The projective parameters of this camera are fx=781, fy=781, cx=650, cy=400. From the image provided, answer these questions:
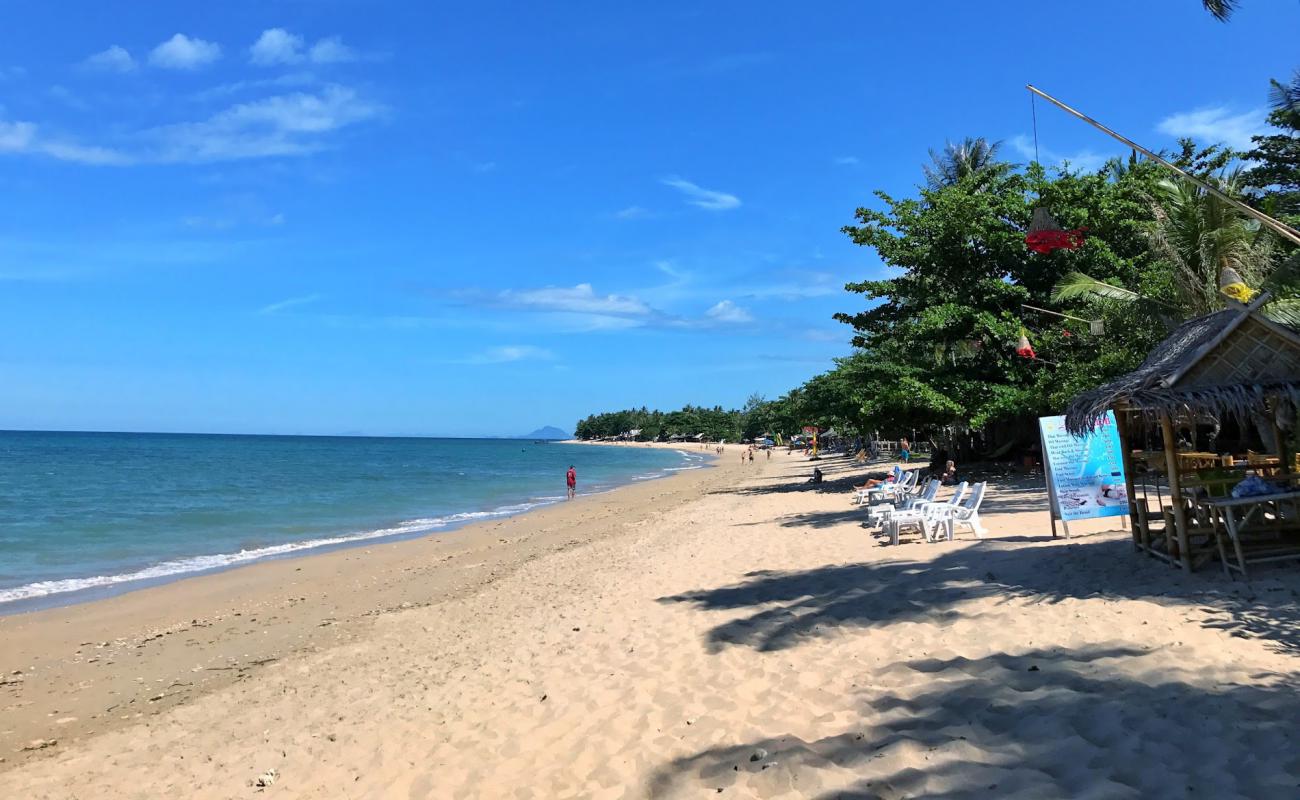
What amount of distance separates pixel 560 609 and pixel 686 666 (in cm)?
292

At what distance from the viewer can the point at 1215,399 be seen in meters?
6.36

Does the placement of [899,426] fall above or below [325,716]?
above

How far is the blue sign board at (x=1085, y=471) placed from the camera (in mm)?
8828

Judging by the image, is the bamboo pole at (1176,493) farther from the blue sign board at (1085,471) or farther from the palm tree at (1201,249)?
the palm tree at (1201,249)

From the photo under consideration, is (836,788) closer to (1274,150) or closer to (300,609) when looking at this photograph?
(300,609)

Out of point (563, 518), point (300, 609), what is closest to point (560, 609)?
point (300, 609)

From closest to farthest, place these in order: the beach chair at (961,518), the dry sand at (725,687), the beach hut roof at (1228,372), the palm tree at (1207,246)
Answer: the dry sand at (725,687), the beach hut roof at (1228,372), the beach chair at (961,518), the palm tree at (1207,246)

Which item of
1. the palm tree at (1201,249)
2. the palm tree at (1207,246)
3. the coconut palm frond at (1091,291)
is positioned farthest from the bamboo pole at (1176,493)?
the coconut palm frond at (1091,291)

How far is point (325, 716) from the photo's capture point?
579 cm

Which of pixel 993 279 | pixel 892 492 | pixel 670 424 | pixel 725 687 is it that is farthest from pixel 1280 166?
pixel 670 424

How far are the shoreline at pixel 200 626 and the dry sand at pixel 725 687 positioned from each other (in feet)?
0.19

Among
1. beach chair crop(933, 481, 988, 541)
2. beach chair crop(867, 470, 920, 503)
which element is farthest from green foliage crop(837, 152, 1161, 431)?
beach chair crop(933, 481, 988, 541)

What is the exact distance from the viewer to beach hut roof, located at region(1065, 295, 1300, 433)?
20.5ft

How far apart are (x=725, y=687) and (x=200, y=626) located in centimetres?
752
